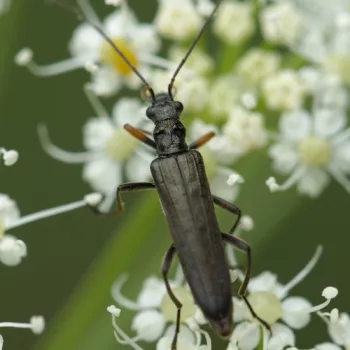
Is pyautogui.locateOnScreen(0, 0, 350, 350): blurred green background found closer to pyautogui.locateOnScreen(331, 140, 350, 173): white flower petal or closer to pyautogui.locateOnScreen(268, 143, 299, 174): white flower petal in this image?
pyautogui.locateOnScreen(268, 143, 299, 174): white flower petal

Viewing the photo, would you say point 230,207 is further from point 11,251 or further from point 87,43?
point 87,43

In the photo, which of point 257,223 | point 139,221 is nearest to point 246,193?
point 257,223

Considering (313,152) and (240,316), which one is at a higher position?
(313,152)

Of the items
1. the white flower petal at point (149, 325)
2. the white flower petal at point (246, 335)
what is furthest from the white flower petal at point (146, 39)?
the white flower petal at point (246, 335)

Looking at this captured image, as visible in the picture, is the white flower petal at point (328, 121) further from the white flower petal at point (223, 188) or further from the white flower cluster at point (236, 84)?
the white flower petal at point (223, 188)

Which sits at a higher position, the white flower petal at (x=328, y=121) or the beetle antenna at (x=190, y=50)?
the beetle antenna at (x=190, y=50)

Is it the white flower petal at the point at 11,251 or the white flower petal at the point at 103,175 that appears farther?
the white flower petal at the point at 103,175

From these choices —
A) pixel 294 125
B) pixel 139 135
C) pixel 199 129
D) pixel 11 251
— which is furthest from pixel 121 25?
pixel 11 251
